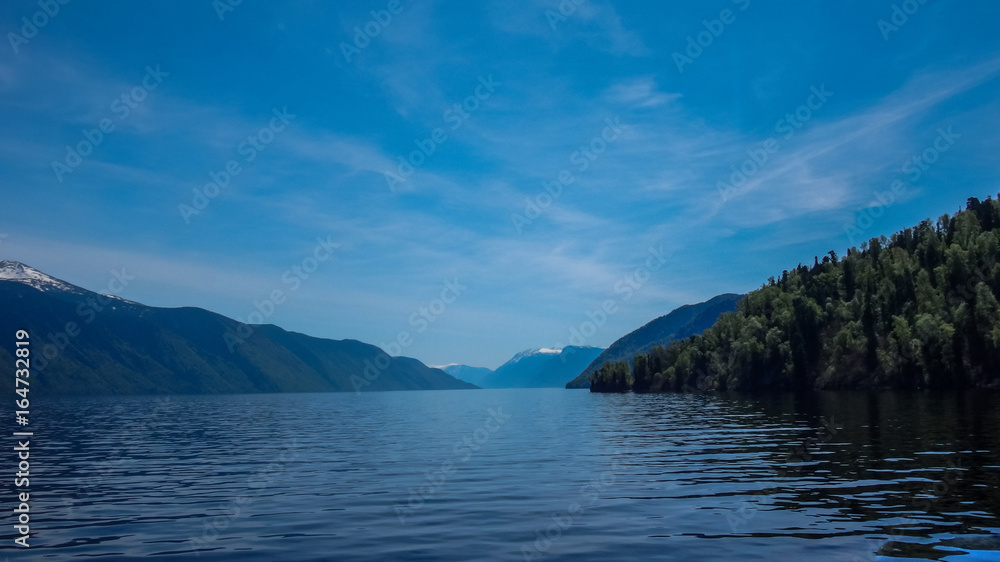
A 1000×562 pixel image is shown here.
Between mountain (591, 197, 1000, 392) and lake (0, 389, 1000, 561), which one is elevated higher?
mountain (591, 197, 1000, 392)

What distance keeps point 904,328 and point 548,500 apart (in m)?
159

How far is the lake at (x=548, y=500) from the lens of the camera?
748 inches

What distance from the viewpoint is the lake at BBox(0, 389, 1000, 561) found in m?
19.0

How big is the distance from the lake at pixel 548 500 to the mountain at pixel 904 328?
106 meters

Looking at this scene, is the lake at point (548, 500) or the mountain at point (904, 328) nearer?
the lake at point (548, 500)

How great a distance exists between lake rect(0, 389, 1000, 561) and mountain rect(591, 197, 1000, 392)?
10605 centimetres

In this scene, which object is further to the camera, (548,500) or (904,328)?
(904,328)

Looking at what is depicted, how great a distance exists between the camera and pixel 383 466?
41125 millimetres

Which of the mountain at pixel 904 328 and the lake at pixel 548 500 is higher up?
the mountain at pixel 904 328

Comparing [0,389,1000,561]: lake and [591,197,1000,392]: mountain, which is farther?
[591,197,1000,392]: mountain

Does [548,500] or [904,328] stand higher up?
[904,328]

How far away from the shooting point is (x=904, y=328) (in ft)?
497

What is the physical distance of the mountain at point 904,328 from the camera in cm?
13562

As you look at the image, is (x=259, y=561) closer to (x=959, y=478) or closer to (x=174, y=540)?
(x=174, y=540)
